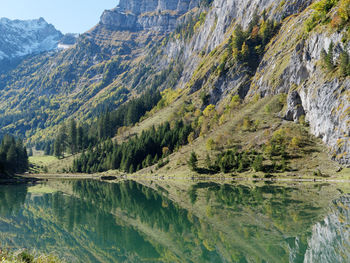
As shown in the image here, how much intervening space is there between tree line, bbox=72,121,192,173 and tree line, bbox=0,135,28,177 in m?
26.1

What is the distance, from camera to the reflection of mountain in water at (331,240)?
67.7 feet

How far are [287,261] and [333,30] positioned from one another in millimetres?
108827

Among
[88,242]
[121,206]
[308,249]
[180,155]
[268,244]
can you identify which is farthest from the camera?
[180,155]

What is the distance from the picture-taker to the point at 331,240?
960 inches

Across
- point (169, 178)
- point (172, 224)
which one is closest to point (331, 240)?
point (172, 224)

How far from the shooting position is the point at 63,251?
2677 cm

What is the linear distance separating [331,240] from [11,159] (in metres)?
133

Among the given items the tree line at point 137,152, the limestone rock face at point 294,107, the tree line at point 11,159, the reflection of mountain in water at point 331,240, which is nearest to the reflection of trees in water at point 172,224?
the reflection of mountain in water at point 331,240

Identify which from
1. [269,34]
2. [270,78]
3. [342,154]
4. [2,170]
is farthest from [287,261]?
[269,34]

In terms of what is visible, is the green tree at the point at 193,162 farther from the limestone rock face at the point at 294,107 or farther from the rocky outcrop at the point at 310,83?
the rocky outcrop at the point at 310,83

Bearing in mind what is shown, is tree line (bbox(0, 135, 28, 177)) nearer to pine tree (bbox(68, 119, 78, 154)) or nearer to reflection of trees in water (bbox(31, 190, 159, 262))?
pine tree (bbox(68, 119, 78, 154))

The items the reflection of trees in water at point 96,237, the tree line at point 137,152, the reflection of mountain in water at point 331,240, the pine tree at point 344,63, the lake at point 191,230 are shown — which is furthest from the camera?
the tree line at point 137,152

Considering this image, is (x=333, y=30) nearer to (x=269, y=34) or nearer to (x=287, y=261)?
(x=269, y=34)

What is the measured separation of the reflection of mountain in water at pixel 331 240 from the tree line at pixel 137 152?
340 feet
